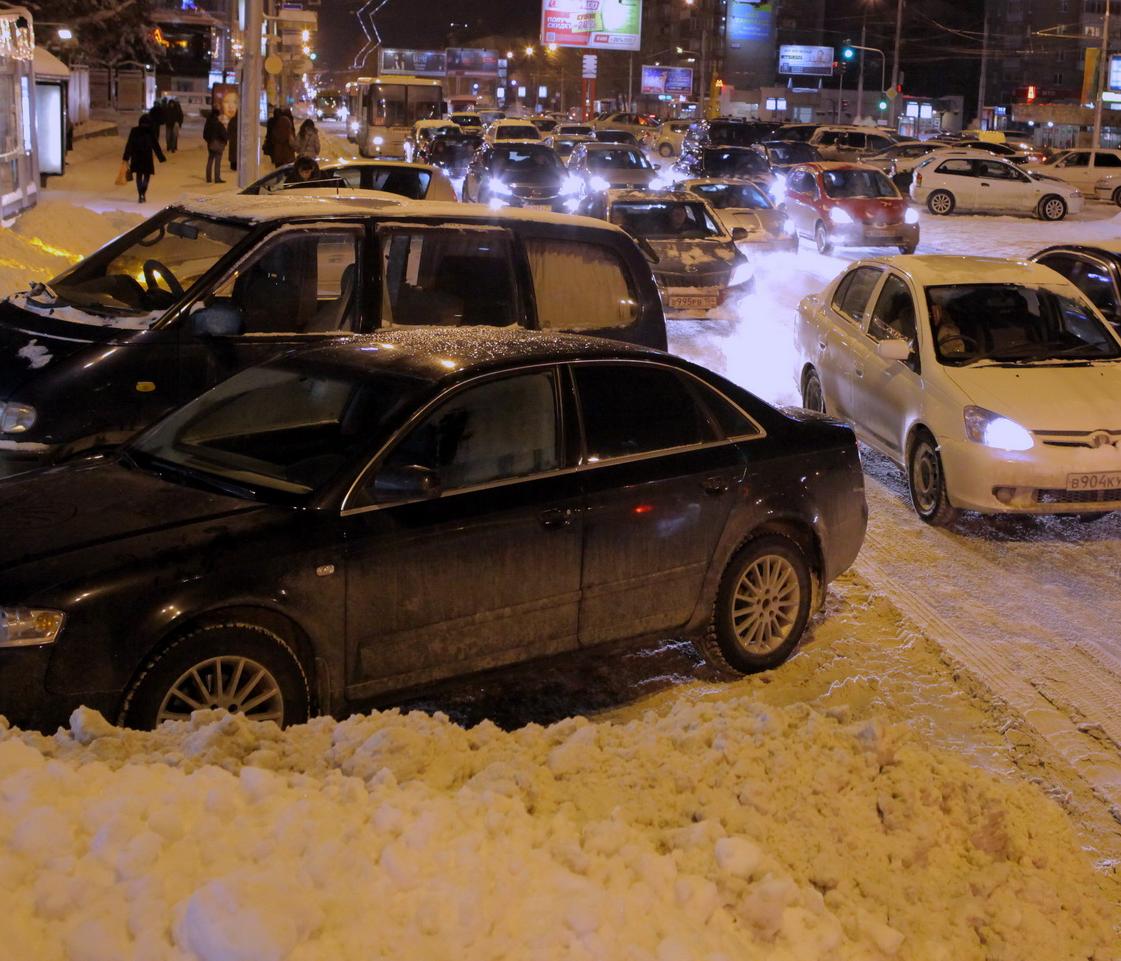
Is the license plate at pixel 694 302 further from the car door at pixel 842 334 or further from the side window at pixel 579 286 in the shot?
the side window at pixel 579 286

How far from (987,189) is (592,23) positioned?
53093mm

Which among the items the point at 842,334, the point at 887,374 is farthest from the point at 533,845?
the point at 842,334

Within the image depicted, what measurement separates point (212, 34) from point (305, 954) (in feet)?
238

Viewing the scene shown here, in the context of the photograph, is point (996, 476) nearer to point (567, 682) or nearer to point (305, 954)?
Result: point (567, 682)

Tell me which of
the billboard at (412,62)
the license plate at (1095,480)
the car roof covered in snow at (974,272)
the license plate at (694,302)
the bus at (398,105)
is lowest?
the license plate at (1095,480)

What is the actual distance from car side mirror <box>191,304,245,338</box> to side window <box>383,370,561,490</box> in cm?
254

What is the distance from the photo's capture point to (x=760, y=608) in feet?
21.0

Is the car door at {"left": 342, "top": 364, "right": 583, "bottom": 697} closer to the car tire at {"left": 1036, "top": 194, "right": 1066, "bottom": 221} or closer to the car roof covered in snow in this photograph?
the car roof covered in snow

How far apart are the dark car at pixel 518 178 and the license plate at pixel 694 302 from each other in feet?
30.7

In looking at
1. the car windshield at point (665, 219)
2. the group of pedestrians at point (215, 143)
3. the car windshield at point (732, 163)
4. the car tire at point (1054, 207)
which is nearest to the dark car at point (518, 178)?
the group of pedestrians at point (215, 143)

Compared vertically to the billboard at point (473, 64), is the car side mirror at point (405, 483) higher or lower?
lower

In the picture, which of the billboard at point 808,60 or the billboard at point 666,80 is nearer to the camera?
the billboard at point 808,60

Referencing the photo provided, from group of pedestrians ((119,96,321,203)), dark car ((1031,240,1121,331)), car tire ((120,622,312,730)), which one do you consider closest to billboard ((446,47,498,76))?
group of pedestrians ((119,96,321,203))

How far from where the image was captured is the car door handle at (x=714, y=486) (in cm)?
607
